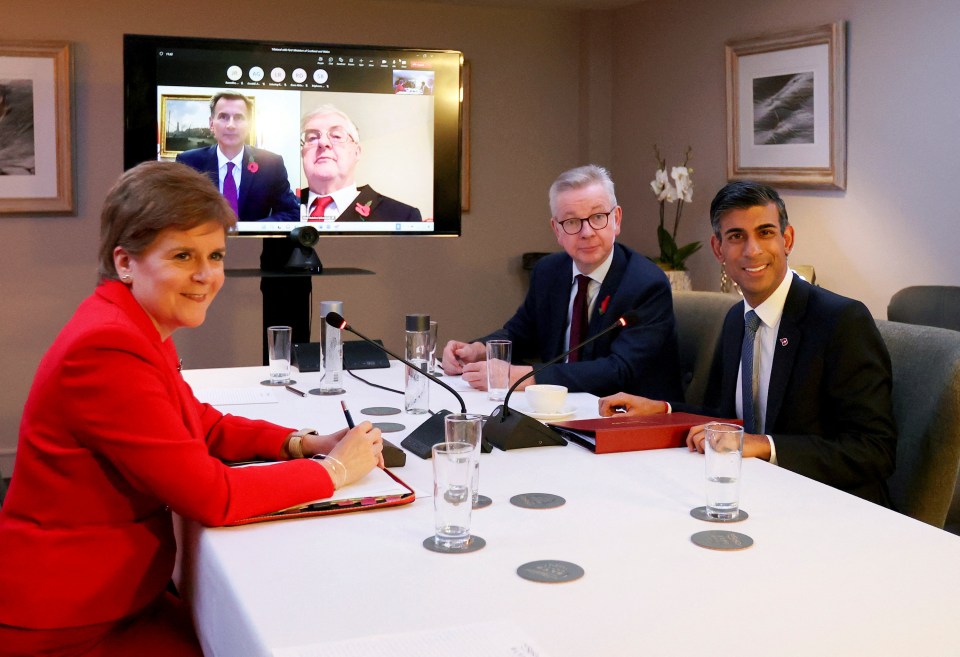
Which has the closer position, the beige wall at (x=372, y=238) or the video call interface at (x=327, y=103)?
the video call interface at (x=327, y=103)

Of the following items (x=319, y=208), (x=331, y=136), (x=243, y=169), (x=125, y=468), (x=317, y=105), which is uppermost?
(x=317, y=105)

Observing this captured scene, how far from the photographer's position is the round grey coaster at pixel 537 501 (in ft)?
5.53

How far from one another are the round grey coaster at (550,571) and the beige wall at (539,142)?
2.95m

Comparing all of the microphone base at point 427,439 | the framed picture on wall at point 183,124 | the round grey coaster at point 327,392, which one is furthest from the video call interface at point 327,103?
the microphone base at point 427,439

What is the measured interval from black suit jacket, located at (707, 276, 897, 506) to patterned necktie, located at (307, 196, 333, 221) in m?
1.99

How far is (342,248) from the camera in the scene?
17.4ft

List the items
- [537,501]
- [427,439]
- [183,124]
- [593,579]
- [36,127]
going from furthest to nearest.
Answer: [36,127] → [183,124] → [427,439] → [537,501] → [593,579]

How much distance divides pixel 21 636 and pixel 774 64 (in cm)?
387

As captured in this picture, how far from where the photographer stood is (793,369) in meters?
2.25

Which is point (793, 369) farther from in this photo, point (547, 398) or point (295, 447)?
point (295, 447)

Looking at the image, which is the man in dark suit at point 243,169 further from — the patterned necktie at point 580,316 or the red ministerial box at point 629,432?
the red ministerial box at point 629,432

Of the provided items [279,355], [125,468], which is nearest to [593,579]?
[125,468]

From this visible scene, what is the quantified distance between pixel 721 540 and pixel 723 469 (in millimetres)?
165

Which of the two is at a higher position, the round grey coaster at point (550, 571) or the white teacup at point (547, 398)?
the white teacup at point (547, 398)
